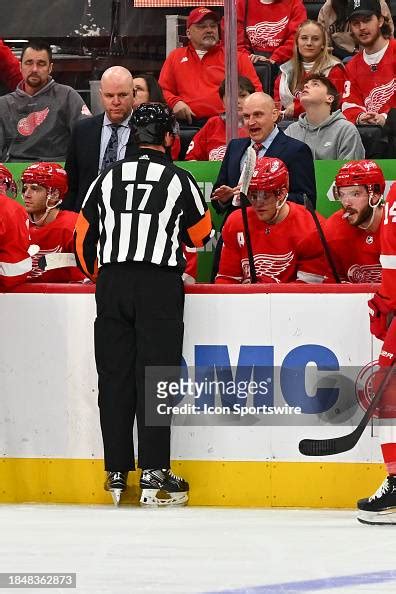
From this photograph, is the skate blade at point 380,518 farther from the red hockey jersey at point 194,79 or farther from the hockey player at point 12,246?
the red hockey jersey at point 194,79

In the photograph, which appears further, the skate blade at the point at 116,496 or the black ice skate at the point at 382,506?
the skate blade at the point at 116,496

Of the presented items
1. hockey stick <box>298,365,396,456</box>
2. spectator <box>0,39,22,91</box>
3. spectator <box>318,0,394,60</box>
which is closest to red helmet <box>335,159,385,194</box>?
hockey stick <box>298,365,396,456</box>

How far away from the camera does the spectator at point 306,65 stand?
281 inches

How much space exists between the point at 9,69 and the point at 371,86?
200 cm

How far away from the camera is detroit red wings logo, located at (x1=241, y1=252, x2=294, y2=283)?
5.79 metres

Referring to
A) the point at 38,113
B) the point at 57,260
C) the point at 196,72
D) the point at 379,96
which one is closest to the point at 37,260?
the point at 57,260

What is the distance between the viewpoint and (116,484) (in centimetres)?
524

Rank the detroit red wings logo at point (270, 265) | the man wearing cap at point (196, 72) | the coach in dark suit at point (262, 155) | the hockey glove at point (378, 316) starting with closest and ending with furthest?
the hockey glove at point (378, 316) < the detroit red wings logo at point (270, 265) < the coach in dark suit at point (262, 155) < the man wearing cap at point (196, 72)

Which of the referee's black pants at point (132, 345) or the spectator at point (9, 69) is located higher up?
the spectator at point (9, 69)

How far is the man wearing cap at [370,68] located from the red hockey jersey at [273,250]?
1318 millimetres

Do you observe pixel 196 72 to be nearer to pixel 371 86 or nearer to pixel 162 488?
pixel 371 86

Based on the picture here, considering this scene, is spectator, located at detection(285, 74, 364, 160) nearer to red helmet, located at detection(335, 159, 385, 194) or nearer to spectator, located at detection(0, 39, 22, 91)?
red helmet, located at detection(335, 159, 385, 194)

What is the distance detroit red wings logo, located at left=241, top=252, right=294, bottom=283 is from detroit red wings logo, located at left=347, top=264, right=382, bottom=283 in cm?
27

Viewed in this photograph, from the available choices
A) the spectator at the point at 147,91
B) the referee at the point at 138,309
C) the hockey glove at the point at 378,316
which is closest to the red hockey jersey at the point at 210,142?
the spectator at the point at 147,91
